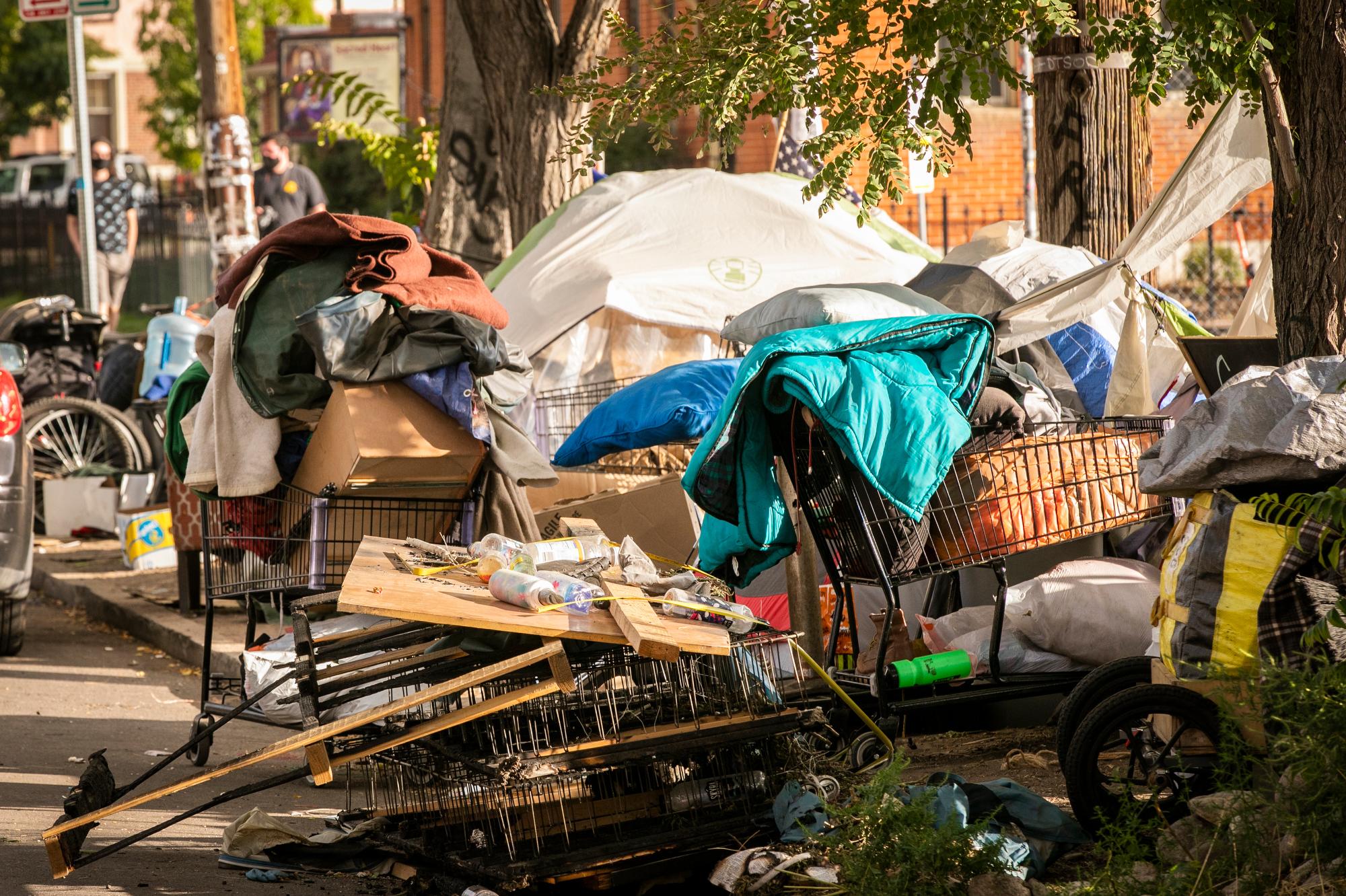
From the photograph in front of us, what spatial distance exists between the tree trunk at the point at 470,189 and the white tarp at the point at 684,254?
3.53 ft

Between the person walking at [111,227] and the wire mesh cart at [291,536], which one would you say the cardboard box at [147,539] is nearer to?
the wire mesh cart at [291,536]

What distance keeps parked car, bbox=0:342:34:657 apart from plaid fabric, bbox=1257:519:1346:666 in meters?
6.58

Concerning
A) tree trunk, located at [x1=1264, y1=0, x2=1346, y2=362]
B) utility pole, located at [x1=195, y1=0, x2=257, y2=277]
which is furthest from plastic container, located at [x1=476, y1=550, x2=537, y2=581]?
utility pole, located at [x1=195, y1=0, x2=257, y2=277]

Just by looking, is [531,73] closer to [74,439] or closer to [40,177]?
[74,439]

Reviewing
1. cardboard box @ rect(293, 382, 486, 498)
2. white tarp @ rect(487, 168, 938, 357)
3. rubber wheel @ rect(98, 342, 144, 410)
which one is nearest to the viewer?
cardboard box @ rect(293, 382, 486, 498)

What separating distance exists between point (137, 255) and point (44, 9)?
1351cm

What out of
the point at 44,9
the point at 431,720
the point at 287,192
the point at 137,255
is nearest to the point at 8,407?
the point at 431,720

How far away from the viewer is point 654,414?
6648 mm

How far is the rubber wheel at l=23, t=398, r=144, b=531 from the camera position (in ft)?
39.6

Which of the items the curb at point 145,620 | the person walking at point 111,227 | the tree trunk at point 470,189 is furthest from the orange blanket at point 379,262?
the person walking at point 111,227

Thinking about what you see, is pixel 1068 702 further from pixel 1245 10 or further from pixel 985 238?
pixel 985 238

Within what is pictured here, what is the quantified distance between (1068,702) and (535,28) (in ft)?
22.9

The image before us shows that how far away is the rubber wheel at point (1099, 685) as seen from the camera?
4621mm

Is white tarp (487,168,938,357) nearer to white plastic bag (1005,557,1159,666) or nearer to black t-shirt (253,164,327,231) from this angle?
white plastic bag (1005,557,1159,666)
